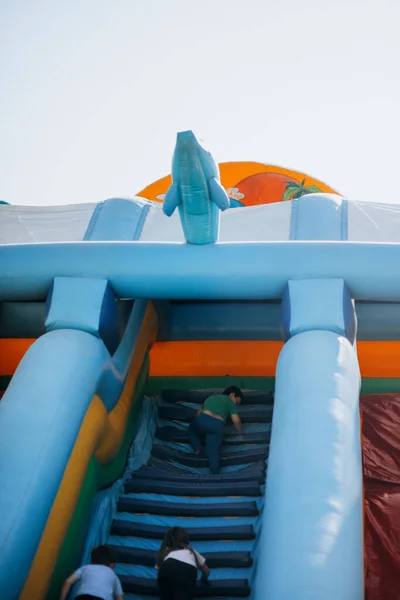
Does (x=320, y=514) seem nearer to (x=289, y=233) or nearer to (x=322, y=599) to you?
(x=322, y=599)

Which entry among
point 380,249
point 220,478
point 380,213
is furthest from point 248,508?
point 380,213

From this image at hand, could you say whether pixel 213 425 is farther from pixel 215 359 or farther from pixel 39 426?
pixel 39 426

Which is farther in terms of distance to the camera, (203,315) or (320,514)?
(203,315)

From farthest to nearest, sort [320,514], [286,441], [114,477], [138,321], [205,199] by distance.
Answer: [138,321]
[114,477]
[205,199]
[286,441]
[320,514]

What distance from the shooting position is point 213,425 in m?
4.23

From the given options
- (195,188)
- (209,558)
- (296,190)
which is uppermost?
(296,190)

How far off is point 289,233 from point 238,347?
3.17ft

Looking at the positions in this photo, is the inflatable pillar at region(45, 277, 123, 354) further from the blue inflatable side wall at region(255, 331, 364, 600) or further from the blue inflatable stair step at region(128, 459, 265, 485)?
the blue inflatable side wall at region(255, 331, 364, 600)

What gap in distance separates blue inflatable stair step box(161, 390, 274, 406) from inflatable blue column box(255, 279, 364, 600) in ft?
3.73

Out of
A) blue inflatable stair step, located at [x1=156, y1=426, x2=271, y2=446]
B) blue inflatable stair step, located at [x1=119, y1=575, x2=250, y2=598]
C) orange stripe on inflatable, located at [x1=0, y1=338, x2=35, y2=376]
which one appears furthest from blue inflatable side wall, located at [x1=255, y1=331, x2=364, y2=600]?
orange stripe on inflatable, located at [x1=0, y1=338, x2=35, y2=376]

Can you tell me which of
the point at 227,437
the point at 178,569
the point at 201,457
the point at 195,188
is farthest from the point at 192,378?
the point at 178,569

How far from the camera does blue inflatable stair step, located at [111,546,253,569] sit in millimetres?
3408

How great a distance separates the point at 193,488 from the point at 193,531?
1.16 ft

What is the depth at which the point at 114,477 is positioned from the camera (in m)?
4.02
